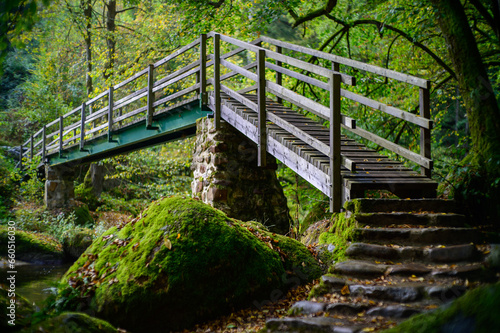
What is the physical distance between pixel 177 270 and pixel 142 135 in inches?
250

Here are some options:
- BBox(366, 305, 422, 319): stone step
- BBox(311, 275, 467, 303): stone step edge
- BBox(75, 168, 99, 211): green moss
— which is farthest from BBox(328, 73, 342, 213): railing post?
BBox(75, 168, 99, 211): green moss

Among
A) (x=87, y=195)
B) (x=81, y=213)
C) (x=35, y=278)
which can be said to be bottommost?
(x=35, y=278)

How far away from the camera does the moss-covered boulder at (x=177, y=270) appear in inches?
153

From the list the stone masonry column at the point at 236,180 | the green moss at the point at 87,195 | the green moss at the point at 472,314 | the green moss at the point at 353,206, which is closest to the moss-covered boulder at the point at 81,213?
the green moss at the point at 87,195

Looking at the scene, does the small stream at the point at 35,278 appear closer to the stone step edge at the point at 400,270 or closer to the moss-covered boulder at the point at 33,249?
the moss-covered boulder at the point at 33,249

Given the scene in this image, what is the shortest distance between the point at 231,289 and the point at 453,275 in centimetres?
210

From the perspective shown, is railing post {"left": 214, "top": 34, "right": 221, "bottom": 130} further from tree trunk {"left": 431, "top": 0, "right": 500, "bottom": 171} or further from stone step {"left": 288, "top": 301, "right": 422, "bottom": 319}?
stone step {"left": 288, "top": 301, "right": 422, "bottom": 319}

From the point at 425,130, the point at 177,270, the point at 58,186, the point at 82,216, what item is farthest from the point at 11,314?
the point at 58,186

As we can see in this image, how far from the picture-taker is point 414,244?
3912 millimetres

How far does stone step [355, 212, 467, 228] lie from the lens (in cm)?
412

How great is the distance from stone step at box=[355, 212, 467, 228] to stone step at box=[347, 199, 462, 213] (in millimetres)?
149

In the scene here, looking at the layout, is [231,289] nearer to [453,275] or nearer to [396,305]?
[396,305]

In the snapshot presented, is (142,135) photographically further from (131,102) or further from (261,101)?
(261,101)

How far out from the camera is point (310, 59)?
8414 mm
